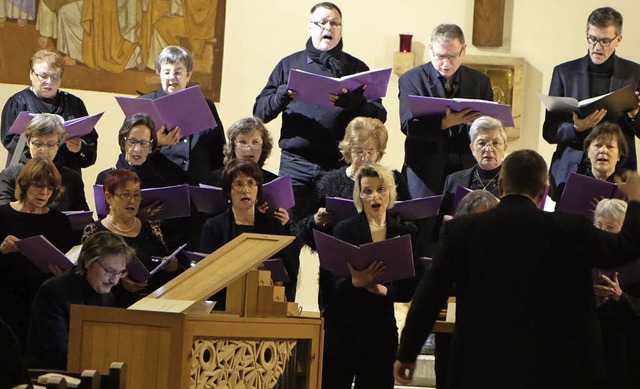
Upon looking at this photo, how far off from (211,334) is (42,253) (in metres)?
1.39

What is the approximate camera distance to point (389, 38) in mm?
9344

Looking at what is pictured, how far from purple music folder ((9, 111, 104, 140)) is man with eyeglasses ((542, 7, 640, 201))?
7.97 ft

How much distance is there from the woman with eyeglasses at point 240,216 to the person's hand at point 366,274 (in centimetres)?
57

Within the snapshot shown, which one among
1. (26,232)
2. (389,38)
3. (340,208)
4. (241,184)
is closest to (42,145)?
(26,232)

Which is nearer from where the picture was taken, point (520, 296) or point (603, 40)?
point (520, 296)

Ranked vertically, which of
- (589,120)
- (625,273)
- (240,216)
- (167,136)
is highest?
(589,120)

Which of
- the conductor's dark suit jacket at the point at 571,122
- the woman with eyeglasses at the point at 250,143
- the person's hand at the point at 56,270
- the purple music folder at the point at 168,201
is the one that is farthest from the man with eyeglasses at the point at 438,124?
the person's hand at the point at 56,270

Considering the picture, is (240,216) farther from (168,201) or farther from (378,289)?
(378,289)

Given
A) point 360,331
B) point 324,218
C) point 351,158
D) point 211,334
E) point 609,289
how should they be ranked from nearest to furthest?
point 211,334 → point 609,289 → point 360,331 → point 324,218 → point 351,158

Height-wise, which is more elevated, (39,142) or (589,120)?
(589,120)

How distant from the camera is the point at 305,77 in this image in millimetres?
6332

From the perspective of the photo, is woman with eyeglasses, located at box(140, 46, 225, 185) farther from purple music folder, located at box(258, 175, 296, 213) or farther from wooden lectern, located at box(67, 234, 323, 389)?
wooden lectern, located at box(67, 234, 323, 389)

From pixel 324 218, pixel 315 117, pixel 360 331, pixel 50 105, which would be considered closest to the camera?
pixel 360 331

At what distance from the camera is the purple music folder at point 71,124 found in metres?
6.40
